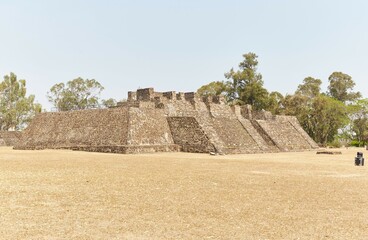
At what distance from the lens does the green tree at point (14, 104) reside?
55625mm

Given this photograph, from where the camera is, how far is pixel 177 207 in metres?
7.95

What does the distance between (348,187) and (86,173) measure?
842 centimetres

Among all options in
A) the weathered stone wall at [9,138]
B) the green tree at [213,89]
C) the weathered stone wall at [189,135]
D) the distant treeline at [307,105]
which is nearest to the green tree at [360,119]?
the distant treeline at [307,105]

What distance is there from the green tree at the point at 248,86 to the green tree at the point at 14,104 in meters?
30.5

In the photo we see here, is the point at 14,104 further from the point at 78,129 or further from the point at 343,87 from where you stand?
the point at 343,87

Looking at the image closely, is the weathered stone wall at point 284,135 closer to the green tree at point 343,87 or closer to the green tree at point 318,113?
the green tree at point 318,113

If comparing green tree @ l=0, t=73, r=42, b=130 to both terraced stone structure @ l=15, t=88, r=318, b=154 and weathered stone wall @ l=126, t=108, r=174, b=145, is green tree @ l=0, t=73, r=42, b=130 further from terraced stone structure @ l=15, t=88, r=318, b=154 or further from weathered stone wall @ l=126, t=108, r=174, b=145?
weathered stone wall @ l=126, t=108, r=174, b=145

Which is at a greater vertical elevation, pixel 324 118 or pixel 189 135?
pixel 324 118

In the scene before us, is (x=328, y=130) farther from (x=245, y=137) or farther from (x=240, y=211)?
(x=240, y=211)

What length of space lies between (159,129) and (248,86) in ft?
95.0

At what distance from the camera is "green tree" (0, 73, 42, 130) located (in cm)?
5562

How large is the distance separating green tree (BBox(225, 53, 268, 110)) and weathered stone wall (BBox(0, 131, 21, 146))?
1177 inches

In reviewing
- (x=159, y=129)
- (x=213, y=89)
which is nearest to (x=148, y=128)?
(x=159, y=129)

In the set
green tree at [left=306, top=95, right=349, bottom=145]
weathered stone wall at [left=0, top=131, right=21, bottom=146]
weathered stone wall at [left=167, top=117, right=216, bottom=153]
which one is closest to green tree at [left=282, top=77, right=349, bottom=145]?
green tree at [left=306, top=95, right=349, bottom=145]
